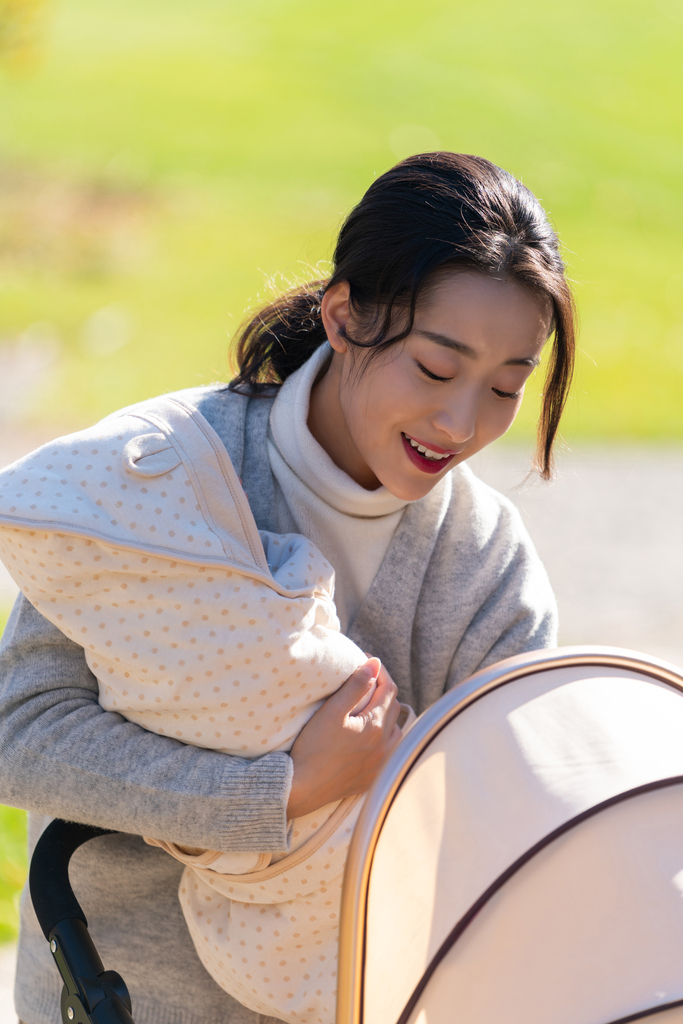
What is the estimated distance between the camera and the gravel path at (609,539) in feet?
13.9

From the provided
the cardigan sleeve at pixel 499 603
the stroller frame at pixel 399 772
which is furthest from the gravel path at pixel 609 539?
the stroller frame at pixel 399 772

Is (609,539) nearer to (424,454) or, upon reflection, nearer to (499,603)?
(499,603)

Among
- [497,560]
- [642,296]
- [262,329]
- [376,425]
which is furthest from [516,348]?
[642,296]

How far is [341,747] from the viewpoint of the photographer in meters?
1.02

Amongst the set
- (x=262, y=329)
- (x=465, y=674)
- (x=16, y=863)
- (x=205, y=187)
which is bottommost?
(x=205, y=187)

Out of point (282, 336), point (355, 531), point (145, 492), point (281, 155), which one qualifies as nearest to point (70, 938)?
point (145, 492)

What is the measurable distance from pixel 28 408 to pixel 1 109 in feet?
23.4

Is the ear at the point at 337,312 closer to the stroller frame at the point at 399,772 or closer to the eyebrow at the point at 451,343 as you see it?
the eyebrow at the point at 451,343

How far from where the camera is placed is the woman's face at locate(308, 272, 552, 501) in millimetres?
1081

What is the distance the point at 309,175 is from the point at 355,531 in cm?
1095

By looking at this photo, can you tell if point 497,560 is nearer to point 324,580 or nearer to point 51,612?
point 324,580

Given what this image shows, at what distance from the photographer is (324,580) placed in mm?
1074

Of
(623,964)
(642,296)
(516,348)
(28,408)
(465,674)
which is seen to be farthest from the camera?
(642,296)

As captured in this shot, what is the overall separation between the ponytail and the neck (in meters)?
0.07
